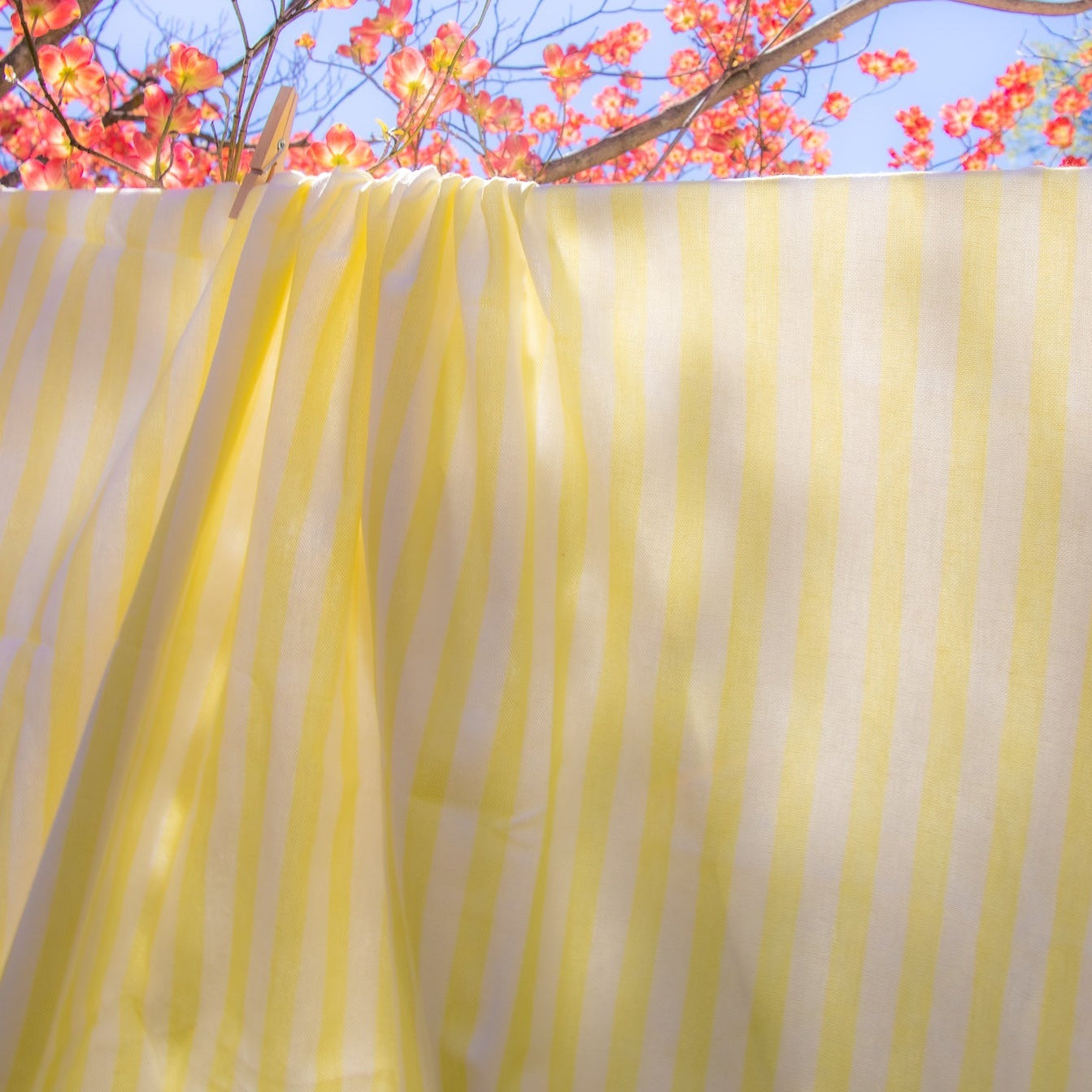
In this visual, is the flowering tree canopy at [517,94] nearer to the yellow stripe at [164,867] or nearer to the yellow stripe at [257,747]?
the yellow stripe at [257,747]

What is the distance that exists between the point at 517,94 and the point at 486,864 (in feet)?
4.28

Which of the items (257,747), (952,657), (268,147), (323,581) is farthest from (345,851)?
(268,147)

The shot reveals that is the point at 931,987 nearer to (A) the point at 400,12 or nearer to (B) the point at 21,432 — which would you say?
(B) the point at 21,432

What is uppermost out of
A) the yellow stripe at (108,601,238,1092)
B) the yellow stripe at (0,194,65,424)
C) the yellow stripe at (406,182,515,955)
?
the yellow stripe at (0,194,65,424)

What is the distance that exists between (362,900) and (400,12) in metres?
1.17

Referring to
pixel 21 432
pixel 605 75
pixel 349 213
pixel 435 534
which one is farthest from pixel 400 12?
pixel 435 534

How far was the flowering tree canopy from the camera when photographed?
1141mm

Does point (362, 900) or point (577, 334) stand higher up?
point (577, 334)

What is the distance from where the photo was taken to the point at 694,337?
65cm

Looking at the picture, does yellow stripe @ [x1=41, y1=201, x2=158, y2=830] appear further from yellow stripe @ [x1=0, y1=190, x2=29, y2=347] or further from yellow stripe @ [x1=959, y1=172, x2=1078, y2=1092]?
yellow stripe @ [x1=959, y1=172, x2=1078, y2=1092]

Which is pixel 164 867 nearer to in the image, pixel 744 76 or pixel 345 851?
→ pixel 345 851

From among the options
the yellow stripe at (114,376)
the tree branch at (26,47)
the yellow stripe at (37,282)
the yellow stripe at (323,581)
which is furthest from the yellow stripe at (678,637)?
the tree branch at (26,47)

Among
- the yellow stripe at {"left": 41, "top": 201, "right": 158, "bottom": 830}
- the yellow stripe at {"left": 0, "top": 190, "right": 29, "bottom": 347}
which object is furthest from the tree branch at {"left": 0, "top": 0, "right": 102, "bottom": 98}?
the yellow stripe at {"left": 41, "top": 201, "right": 158, "bottom": 830}

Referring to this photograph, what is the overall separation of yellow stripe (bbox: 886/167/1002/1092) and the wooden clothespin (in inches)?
21.1
